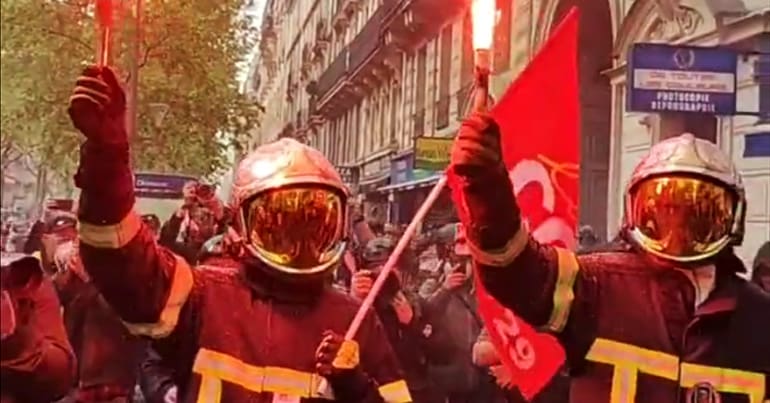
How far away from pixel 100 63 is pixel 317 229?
0.44 m

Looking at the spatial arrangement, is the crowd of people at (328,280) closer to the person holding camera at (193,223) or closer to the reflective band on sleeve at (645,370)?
the reflective band on sleeve at (645,370)

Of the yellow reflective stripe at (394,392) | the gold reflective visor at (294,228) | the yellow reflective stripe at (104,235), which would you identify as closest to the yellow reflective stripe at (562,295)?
the yellow reflective stripe at (394,392)

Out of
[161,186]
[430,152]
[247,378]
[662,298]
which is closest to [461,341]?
[430,152]

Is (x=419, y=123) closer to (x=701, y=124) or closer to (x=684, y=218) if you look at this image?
(x=701, y=124)

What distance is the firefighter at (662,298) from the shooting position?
237 centimetres

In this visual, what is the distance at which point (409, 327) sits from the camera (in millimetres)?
4262

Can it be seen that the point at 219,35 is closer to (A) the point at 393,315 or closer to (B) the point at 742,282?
(B) the point at 742,282

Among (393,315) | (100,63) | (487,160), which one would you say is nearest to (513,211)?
(487,160)

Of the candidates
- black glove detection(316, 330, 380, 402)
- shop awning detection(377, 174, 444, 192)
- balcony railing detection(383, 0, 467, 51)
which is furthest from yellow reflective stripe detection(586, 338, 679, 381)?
balcony railing detection(383, 0, 467, 51)

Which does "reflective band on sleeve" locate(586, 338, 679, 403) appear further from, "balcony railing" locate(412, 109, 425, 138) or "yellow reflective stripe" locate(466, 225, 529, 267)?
"balcony railing" locate(412, 109, 425, 138)

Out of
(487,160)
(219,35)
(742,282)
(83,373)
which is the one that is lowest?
→ (83,373)

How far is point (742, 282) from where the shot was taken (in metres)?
2.48

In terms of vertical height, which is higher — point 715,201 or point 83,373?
point 715,201

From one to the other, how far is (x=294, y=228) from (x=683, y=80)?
126 inches
